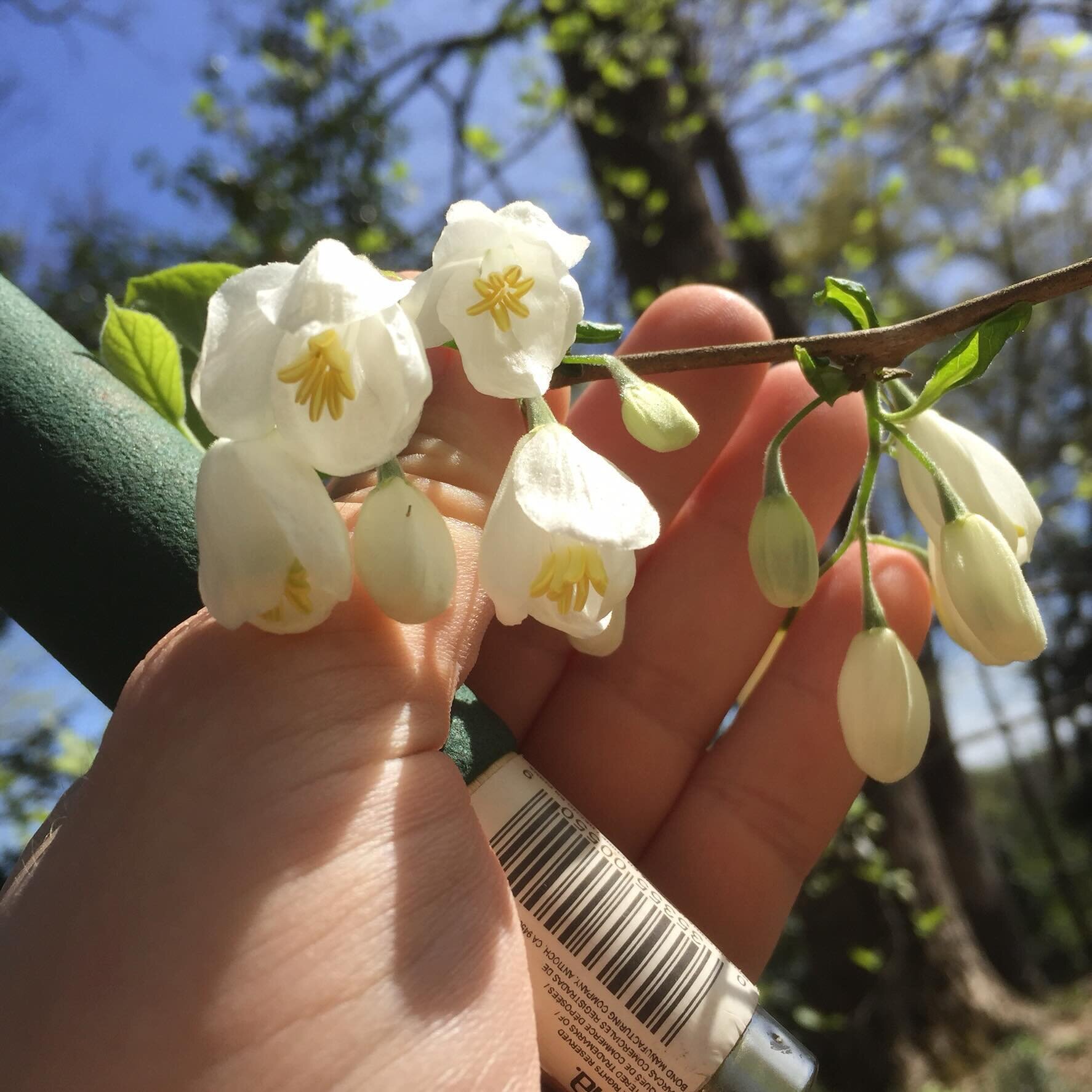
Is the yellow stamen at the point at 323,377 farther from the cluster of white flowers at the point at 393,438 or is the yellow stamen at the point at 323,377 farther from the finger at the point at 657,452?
the finger at the point at 657,452

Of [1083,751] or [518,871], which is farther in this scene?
[1083,751]

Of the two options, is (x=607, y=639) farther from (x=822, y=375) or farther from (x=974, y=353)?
(x=974, y=353)

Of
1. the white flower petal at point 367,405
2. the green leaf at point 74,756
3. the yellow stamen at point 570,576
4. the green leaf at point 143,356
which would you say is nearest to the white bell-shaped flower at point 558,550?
the yellow stamen at point 570,576

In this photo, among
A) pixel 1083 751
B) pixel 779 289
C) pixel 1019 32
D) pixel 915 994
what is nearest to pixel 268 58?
pixel 779 289

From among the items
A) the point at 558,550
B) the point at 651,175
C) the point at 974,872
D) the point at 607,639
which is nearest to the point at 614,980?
the point at 607,639

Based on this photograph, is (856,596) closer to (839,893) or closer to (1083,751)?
(839,893)

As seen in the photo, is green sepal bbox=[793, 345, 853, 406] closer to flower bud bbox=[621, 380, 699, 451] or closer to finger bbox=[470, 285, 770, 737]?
flower bud bbox=[621, 380, 699, 451]
